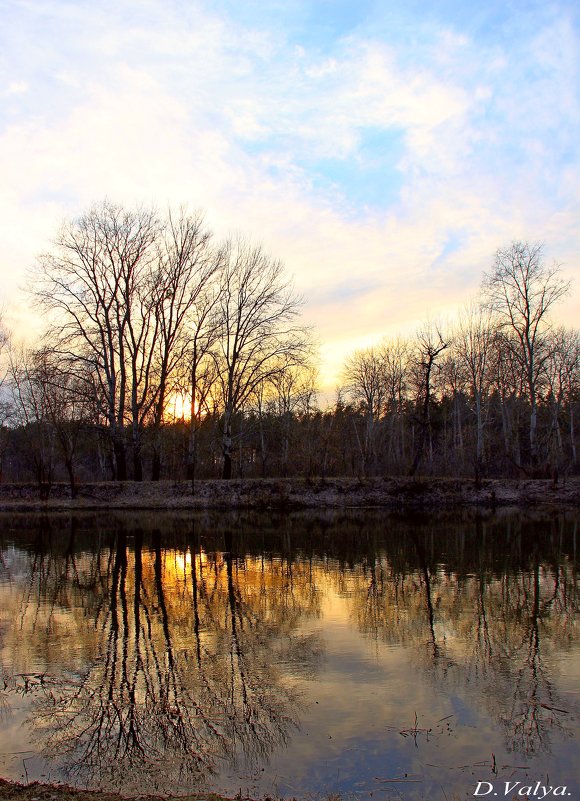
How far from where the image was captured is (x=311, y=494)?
3919cm

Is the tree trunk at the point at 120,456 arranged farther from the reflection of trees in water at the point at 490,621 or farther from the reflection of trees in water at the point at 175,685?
the reflection of trees in water at the point at 175,685

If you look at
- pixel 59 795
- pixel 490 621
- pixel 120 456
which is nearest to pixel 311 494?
pixel 120 456

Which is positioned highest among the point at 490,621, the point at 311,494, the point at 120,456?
the point at 120,456

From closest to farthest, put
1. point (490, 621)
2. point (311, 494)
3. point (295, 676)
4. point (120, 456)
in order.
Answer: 1. point (295, 676)
2. point (490, 621)
3. point (311, 494)
4. point (120, 456)

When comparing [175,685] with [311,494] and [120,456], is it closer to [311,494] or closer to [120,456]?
[311,494]

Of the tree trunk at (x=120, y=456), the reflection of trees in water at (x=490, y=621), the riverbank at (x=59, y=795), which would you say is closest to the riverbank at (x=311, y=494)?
the tree trunk at (x=120, y=456)

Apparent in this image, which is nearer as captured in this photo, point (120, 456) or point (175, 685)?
point (175, 685)

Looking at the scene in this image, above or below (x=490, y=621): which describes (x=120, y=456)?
above

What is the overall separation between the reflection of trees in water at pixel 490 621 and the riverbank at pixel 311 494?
1962 cm

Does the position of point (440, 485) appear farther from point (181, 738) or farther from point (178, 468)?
point (181, 738)

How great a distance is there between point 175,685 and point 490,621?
5773 mm

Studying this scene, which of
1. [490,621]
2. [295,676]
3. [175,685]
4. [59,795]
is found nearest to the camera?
[59,795]

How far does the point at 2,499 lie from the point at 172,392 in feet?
41.8

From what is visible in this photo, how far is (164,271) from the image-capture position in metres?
43.2
